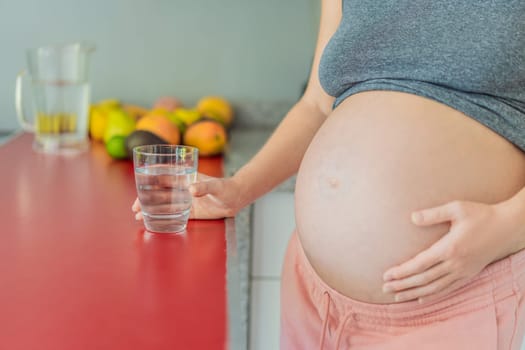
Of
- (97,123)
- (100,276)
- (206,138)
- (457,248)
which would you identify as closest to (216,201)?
(100,276)

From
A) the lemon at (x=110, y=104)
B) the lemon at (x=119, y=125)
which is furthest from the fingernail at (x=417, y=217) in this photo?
the lemon at (x=110, y=104)

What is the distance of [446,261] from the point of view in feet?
2.39

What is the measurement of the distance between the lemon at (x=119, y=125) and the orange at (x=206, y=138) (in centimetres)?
13

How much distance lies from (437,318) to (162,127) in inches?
33.7

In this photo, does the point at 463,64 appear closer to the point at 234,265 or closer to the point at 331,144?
the point at 331,144

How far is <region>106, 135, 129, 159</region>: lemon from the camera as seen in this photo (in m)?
1.41

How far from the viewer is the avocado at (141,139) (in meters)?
1.35

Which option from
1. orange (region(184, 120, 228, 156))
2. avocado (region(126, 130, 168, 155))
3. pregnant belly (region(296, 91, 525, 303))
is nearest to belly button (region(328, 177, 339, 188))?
pregnant belly (region(296, 91, 525, 303))

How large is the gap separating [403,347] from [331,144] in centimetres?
26

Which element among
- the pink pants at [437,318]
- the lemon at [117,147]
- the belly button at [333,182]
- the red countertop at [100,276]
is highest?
the lemon at [117,147]

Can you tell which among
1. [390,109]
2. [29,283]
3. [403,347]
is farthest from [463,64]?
[29,283]

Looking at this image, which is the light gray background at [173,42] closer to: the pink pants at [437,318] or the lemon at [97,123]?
the lemon at [97,123]

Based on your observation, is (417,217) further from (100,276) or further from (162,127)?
(162,127)

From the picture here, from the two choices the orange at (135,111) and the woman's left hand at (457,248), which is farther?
the orange at (135,111)
